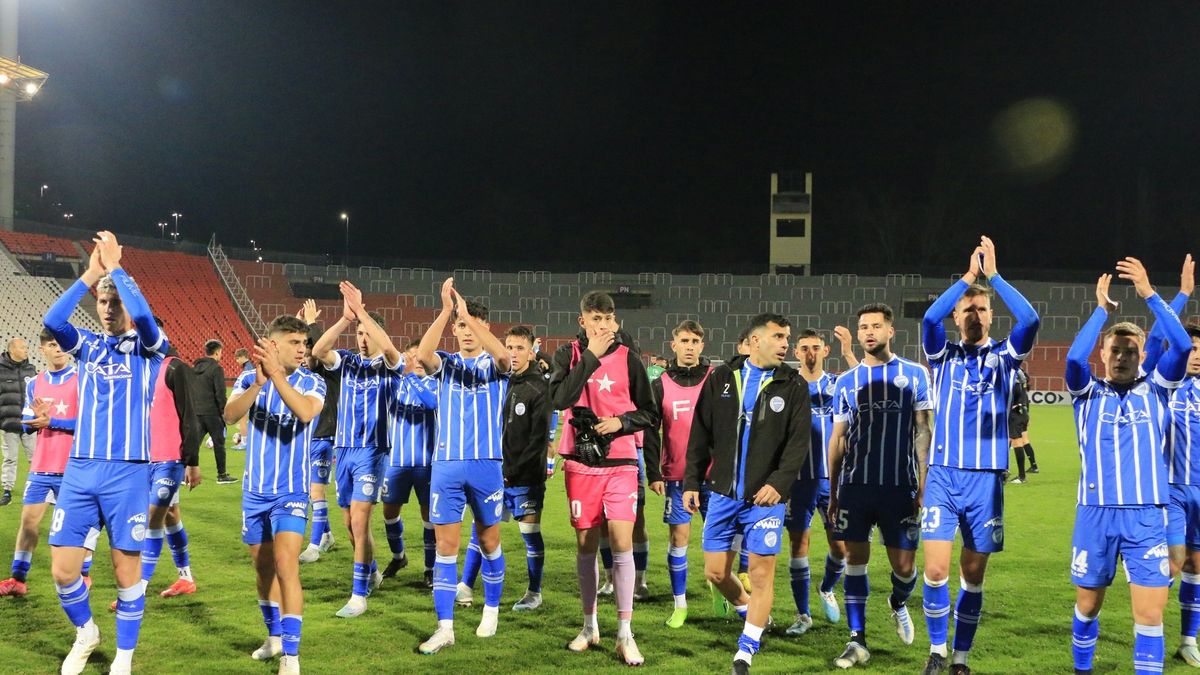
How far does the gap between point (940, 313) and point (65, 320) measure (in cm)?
532

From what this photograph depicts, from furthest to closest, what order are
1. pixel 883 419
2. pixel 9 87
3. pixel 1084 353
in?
pixel 9 87 → pixel 883 419 → pixel 1084 353

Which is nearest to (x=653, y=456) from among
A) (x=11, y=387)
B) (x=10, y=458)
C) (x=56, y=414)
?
(x=56, y=414)

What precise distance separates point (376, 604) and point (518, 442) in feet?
6.06

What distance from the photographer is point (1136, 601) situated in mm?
5129

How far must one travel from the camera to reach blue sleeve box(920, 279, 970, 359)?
594cm

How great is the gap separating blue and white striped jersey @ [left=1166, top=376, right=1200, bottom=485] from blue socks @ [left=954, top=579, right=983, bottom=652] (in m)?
1.68

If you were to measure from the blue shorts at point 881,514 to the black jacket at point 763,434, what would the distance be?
70 cm

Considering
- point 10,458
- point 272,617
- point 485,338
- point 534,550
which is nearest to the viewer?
point 272,617

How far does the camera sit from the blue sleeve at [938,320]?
19.5 feet

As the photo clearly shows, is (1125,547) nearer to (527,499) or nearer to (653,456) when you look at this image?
(653,456)

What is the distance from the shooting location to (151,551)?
285 inches

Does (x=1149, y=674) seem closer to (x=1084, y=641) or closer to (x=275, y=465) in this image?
(x=1084, y=641)

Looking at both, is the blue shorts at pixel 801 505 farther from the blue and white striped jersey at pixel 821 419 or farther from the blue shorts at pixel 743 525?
the blue shorts at pixel 743 525

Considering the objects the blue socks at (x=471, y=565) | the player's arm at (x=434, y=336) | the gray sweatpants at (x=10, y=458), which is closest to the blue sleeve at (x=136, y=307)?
the player's arm at (x=434, y=336)
